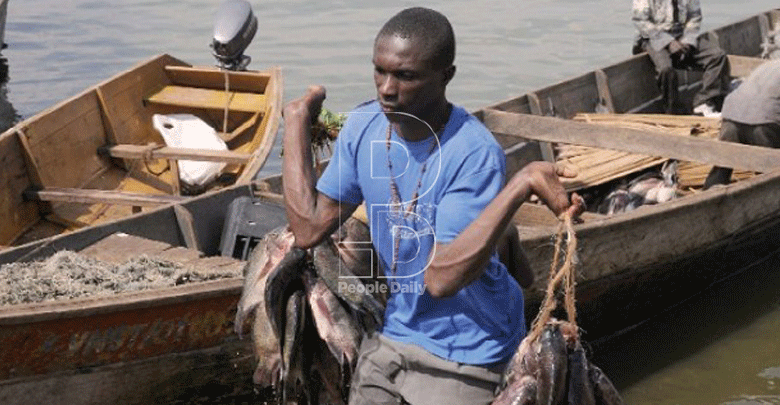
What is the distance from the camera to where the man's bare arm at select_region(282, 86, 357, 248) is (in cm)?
394

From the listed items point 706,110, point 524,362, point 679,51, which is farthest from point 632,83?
point 524,362

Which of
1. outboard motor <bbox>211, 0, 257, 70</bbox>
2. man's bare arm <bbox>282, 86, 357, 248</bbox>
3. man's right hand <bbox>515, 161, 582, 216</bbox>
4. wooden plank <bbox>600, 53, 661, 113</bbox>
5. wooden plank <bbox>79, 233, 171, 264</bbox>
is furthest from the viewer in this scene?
wooden plank <bbox>600, 53, 661, 113</bbox>

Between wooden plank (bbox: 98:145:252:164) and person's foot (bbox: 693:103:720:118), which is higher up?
wooden plank (bbox: 98:145:252:164)

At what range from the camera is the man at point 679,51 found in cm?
1172

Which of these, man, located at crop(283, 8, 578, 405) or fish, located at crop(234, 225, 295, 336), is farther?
fish, located at crop(234, 225, 295, 336)

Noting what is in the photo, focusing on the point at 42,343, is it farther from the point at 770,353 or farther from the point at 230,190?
the point at 770,353

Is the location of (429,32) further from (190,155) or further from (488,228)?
(190,155)

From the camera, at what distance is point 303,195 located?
3953mm

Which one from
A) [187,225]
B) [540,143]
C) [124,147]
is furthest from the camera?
[540,143]

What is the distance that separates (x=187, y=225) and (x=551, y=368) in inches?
179

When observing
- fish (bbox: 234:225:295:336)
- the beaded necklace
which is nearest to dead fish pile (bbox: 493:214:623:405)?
the beaded necklace

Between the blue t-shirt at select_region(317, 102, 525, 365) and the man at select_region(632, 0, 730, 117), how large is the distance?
8.31m

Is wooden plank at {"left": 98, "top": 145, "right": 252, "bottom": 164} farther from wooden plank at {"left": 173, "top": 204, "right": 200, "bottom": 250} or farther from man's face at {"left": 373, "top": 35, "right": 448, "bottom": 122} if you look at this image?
man's face at {"left": 373, "top": 35, "right": 448, "bottom": 122}

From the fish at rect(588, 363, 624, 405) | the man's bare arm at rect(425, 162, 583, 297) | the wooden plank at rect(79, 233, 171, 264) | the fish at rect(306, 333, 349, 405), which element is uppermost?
the man's bare arm at rect(425, 162, 583, 297)
